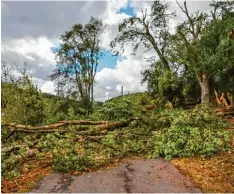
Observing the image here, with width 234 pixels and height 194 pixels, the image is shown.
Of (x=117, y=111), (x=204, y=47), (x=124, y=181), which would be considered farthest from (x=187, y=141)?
(x=204, y=47)

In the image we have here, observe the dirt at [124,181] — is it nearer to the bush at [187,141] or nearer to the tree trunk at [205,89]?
the bush at [187,141]

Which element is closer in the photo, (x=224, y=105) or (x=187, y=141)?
(x=187, y=141)

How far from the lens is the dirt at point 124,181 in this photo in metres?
5.92

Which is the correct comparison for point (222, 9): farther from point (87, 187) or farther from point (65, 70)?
point (87, 187)

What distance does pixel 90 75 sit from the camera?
27453mm

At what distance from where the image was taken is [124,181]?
6.44 m

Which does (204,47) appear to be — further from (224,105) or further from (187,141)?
(187,141)

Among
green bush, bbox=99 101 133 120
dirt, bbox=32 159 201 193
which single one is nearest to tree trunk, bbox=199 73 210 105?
green bush, bbox=99 101 133 120

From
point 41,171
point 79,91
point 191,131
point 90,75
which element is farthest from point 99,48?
point 41,171

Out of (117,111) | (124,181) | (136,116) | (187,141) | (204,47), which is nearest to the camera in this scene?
(124,181)

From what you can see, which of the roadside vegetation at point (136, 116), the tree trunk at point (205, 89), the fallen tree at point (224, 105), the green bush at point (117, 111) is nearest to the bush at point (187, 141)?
the roadside vegetation at point (136, 116)

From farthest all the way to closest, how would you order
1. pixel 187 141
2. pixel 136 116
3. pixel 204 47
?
1. pixel 204 47
2. pixel 136 116
3. pixel 187 141

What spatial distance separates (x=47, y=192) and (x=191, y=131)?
218 inches

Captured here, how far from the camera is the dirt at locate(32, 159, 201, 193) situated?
5.92 m
